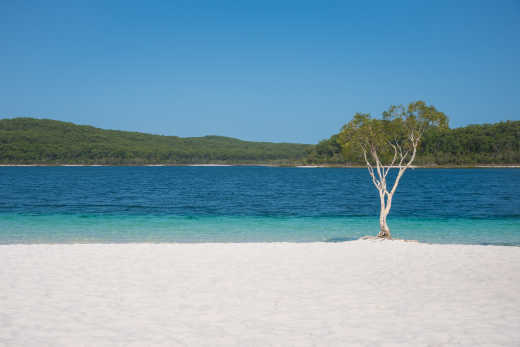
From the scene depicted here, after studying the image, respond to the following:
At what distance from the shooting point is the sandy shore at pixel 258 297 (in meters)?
5.76

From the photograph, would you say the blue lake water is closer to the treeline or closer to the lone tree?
the lone tree

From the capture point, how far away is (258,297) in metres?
7.80

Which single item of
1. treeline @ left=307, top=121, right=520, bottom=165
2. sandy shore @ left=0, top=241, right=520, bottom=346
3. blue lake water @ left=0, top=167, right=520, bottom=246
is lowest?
blue lake water @ left=0, top=167, right=520, bottom=246

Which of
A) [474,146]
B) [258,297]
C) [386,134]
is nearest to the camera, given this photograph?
[258,297]

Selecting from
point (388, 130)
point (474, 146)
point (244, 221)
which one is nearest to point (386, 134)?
point (388, 130)

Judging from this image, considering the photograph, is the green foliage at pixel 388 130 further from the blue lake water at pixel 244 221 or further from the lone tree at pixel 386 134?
the blue lake water at pixel 244 221

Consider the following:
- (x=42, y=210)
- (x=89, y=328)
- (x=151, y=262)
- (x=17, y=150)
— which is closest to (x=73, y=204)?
(x=42, y=210)

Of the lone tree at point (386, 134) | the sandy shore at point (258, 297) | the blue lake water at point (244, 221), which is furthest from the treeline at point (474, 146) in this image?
the sandy shore at point (258, 297)

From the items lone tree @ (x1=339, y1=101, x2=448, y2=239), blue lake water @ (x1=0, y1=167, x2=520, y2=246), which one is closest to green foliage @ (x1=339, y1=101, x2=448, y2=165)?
lone tree @ (x1=339, y1=101, x2=448, y2=239)

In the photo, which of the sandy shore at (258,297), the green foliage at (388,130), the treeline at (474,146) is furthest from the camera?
the treeline at (474,146)

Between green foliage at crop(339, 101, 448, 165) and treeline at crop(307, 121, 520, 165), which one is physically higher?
treeline at crop(307, 121, 520, 165)

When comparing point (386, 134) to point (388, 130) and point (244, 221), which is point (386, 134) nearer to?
point (388, 130)

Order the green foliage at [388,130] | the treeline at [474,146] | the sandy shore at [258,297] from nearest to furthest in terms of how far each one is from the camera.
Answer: the sandy shore at [258,297] → the green foliage at [388,130] → the treeline at [474,146]

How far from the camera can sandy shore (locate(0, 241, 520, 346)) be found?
18.9 feet
